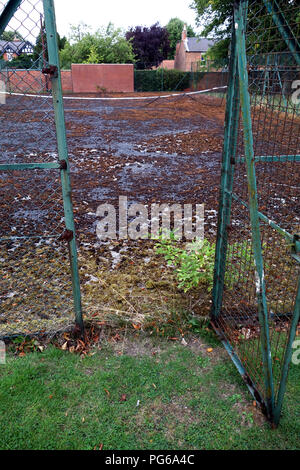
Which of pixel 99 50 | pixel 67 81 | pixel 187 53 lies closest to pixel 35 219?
pixel 67 81

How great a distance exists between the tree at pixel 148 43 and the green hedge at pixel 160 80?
14214mm

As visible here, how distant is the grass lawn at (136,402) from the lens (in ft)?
6.90

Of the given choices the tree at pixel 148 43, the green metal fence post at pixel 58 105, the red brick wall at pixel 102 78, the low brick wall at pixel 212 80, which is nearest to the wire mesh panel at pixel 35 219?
the green metal fence post at pixel 58 105

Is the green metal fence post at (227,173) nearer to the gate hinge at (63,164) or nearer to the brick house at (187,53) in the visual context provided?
the gate hinge at (63,164)

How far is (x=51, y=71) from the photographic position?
2137 millimetres

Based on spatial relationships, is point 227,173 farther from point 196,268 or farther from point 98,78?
point 98,78

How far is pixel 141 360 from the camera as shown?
270 cm

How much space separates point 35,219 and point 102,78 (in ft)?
89.3

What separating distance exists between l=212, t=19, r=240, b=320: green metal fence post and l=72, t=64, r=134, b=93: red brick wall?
2885 cm

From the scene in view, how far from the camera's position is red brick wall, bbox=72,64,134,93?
28766mm

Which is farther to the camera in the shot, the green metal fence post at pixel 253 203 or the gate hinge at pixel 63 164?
the gate hinge at pixel 63 164

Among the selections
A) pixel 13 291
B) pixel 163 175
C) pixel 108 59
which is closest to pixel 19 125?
pixel 163 175

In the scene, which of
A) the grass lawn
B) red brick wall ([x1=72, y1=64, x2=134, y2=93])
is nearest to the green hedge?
red brick wall ([x1=72, y1=64, x2=134, y2=93])
